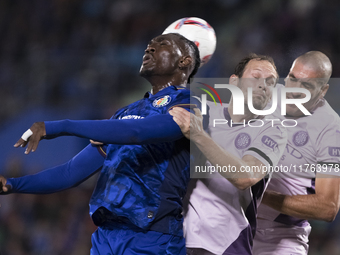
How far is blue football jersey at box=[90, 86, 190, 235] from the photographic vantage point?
6.61ft

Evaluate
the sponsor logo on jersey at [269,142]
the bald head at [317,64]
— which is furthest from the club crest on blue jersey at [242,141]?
the bald head at [317,64]

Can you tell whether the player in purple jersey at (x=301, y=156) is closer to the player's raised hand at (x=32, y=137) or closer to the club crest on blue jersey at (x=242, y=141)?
the club crest on blue jersey at (x=242, y=141)

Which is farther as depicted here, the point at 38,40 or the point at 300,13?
the point at 38,40

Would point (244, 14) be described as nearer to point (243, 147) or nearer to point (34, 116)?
point (34, 116)

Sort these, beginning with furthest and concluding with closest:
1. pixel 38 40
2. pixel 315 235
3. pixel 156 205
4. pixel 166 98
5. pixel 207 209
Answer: pixel 38 40
pixel 315 235
pixel 207 209
pixel 166 98
pixel 156 205

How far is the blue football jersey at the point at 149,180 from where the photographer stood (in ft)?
6.61

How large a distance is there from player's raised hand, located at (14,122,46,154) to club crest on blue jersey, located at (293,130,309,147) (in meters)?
1.75

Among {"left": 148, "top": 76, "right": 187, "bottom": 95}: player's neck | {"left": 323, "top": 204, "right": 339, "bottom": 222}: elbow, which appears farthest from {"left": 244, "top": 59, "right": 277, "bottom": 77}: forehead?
{"left": 323, "top": 204, "right": 339, "bottom": 222}: elbow

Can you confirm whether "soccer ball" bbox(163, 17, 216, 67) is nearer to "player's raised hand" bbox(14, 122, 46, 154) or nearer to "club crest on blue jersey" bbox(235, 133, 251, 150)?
"club crest on blue jersey" bbox(235, 133, 251, 150)

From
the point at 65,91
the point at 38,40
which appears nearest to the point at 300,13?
the point at 65,91

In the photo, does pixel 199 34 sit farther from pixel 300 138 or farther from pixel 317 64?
pixel 300 138

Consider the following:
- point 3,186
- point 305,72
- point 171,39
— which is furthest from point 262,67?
point 3,186

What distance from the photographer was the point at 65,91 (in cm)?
622

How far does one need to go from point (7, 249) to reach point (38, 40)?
128 inches
